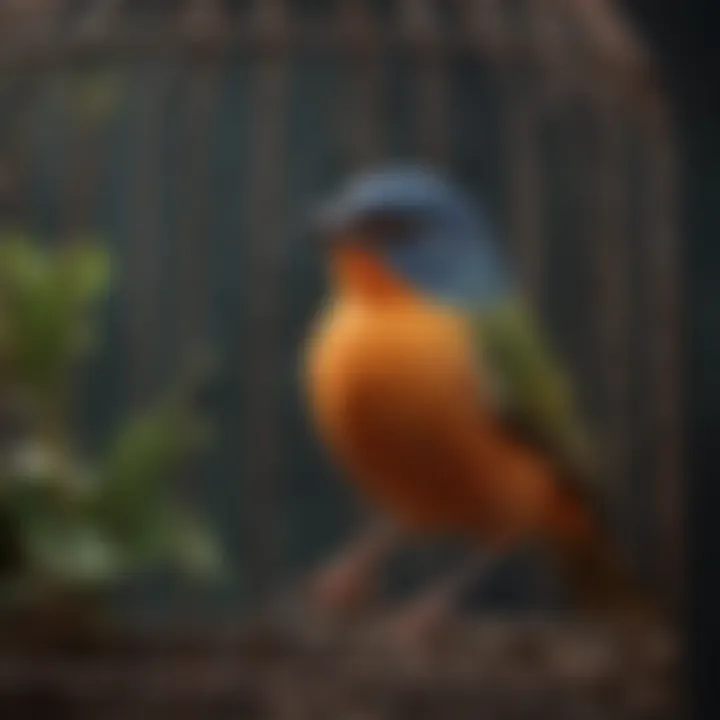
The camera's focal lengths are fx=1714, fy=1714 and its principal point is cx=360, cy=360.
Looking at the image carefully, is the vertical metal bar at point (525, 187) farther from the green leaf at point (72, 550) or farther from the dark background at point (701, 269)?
the green leaf at point (72, 550)

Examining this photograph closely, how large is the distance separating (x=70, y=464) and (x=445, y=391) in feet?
0.57

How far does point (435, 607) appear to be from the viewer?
766 millimetres

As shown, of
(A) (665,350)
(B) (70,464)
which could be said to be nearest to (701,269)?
(A) (665,350)

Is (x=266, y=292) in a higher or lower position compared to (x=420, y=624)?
higher

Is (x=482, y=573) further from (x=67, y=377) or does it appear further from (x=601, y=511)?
(x=67, y=377)

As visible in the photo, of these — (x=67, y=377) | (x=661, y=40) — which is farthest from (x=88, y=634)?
(x=661, y=40)

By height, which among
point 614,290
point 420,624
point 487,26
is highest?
point 487,26

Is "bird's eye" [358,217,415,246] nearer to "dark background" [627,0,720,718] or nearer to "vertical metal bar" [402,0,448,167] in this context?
"vertical metal bar" [402,0,448,167]

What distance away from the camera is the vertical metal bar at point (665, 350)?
0.79m

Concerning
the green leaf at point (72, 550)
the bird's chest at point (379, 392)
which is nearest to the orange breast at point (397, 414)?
the bird's chest at point (379, 392)

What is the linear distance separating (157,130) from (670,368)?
0.27 metres

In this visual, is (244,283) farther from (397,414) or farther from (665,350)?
(665,350)

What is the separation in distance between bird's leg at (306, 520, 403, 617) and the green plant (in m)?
0.05

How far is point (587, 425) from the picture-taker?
31.0 inches
